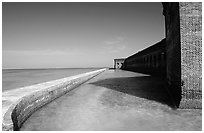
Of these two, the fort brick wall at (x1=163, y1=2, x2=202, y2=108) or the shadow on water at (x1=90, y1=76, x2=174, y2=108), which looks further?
the shadow on water at (x1=90, y1=76, x2=174, y2=108)

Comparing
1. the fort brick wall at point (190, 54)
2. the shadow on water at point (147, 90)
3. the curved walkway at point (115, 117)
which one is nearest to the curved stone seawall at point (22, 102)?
the curved walkway at point (115, 117)

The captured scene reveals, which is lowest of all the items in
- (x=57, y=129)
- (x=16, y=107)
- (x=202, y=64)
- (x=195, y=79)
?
(x=57, y=129)

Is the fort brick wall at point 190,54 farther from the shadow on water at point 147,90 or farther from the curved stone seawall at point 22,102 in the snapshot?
the curved stone seawall at point 22,102

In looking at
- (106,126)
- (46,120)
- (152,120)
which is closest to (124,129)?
(106,126)

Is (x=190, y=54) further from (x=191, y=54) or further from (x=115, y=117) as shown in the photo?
(x=115, y=117)

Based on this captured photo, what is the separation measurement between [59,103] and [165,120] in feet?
13.6

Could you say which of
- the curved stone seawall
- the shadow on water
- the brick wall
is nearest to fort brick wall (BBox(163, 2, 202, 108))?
the brick wall

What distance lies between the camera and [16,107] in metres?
3.77

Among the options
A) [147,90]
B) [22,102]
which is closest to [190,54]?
[147,90]

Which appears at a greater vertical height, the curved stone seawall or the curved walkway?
the curved stone seawall

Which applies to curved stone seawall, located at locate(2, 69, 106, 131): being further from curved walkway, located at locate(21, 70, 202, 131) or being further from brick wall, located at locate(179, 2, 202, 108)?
brick wall, located at locate(179, 2, 202, 108)

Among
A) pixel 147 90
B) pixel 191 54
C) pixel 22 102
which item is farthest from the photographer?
pixel 147 90

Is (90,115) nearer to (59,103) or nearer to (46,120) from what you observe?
(46,120)

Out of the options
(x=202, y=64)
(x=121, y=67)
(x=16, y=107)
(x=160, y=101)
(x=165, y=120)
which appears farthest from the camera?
(x=121, y=67)
